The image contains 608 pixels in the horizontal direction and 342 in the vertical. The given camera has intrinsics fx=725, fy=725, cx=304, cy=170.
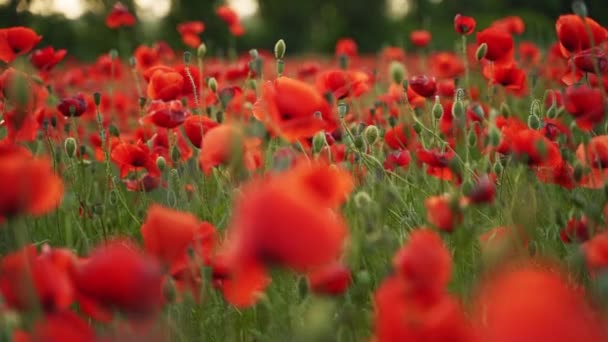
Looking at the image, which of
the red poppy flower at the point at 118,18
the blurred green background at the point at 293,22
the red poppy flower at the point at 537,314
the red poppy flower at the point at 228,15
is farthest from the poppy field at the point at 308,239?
the blurred green background at the point at 293,22

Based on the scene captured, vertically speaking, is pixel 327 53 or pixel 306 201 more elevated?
pixel 306 201

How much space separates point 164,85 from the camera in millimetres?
2025

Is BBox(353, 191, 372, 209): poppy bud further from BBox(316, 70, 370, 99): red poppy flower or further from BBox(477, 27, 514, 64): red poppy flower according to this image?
BBox(477, 27, 514, 64): red poppy flower

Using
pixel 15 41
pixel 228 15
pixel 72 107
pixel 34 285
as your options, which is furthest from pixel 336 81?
pixel 228 15

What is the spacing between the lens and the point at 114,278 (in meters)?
0.75

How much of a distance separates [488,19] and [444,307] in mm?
14460

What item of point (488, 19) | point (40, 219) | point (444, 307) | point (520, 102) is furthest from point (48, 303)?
point (488, 19)

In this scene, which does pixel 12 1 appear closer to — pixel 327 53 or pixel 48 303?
pixel 327 53

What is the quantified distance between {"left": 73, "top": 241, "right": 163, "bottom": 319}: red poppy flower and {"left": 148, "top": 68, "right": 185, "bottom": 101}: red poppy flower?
4.19ft

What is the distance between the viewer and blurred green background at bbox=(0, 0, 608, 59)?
1300cm

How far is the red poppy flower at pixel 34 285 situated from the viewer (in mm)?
885

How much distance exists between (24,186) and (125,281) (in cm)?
20

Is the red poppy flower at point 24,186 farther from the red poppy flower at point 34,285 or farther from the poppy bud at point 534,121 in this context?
the poppy bud at point 534,121

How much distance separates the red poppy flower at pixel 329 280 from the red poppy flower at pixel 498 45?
138 cm
